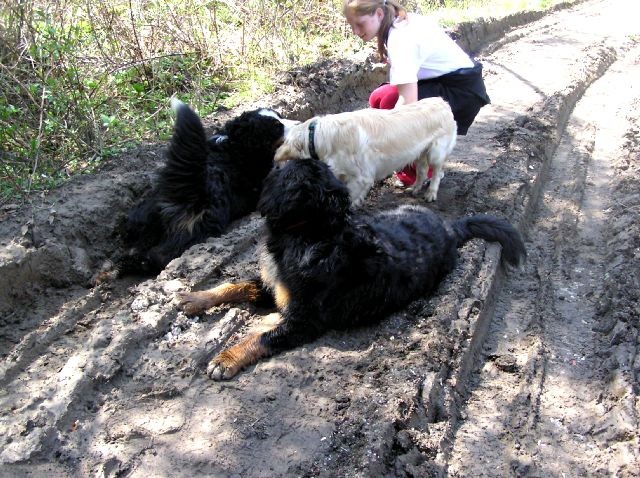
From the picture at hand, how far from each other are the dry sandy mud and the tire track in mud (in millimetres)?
12

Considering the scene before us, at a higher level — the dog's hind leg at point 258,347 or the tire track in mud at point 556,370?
the dog's hind leg at point 258,347

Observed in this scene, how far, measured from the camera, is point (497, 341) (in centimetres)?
391

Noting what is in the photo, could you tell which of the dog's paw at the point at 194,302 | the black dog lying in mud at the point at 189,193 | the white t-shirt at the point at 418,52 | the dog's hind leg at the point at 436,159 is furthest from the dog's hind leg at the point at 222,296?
the white t-shirt at the point at 418,52

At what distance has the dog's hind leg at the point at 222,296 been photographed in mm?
3744

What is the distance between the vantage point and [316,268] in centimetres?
356

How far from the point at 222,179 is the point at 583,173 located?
179 inches

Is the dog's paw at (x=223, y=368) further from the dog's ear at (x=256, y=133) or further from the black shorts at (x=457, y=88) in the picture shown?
the black shorts at (x=457, y=88)

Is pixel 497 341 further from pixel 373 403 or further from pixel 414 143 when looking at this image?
pixel 414 143

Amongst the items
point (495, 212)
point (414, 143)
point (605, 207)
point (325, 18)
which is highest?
point (325, 18)

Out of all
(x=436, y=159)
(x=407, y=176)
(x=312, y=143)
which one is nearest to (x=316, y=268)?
(x=312, y=143)

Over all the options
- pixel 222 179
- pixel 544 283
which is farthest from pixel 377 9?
pixel 544 283

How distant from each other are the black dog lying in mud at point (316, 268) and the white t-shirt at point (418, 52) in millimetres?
1938

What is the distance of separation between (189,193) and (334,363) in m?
2.19

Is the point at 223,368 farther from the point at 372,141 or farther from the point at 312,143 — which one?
the point at 372,141
